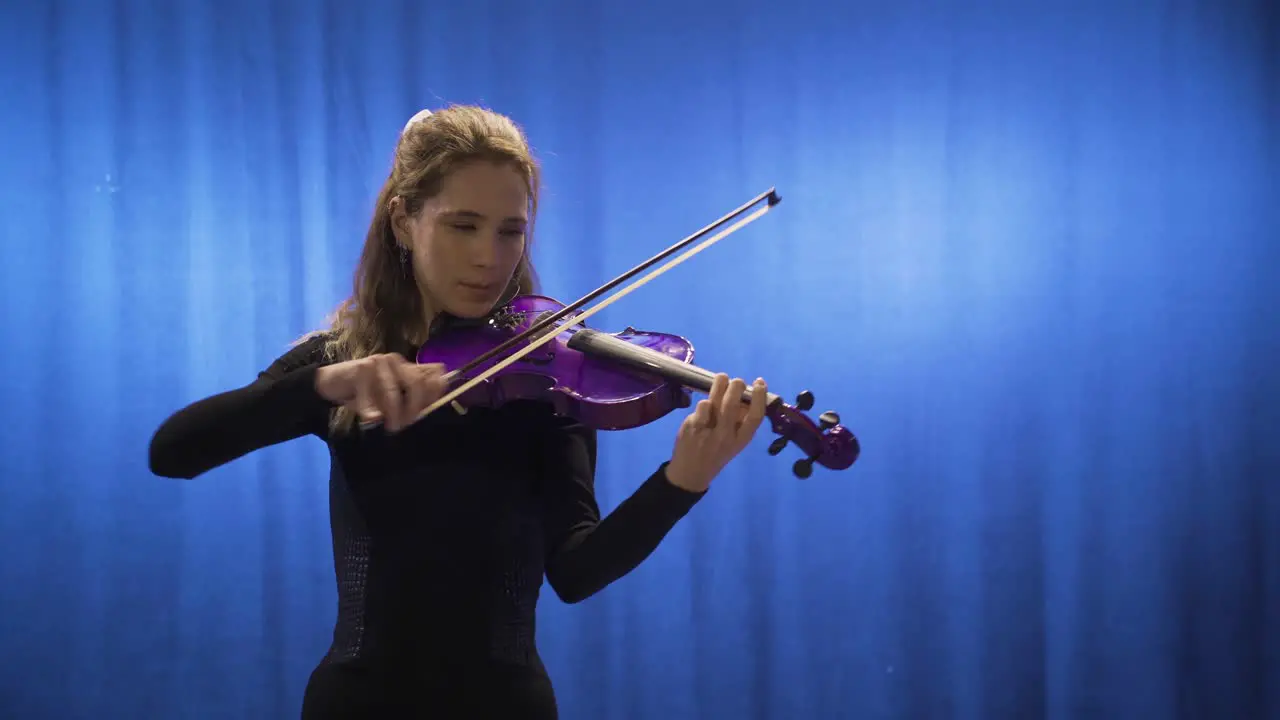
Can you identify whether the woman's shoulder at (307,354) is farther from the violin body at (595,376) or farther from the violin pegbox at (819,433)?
the violin pegbox at (819,433)

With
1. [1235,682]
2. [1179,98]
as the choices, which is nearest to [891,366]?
[1179,98]

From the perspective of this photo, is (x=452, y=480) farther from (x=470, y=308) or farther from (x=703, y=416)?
(x=703, y=416)

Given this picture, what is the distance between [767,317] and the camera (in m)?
1.99

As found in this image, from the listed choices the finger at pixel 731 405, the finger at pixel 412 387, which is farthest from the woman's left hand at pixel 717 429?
the finger at pixel 412 387

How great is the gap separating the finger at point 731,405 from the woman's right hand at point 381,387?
0.28 meters

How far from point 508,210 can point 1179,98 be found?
5.07 ft

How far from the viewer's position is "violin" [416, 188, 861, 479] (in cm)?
96

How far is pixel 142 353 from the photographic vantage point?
1952 mm

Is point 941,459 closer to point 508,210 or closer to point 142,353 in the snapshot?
point 508,210

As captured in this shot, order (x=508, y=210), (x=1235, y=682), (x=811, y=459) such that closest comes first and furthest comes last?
A: (x=811, y=459) < (x=508, y=210) < (x=1235, y=682)

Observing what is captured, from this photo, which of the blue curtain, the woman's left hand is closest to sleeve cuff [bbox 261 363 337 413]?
the woman's left hand

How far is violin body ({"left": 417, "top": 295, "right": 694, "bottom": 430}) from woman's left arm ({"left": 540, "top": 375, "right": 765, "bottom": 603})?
0.20 ft

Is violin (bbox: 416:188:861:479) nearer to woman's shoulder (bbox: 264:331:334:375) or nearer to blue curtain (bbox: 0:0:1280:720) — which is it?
woman's shoulder (bbox: 264:331:334:375)

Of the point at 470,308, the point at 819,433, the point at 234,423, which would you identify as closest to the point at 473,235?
the point at 470,308
